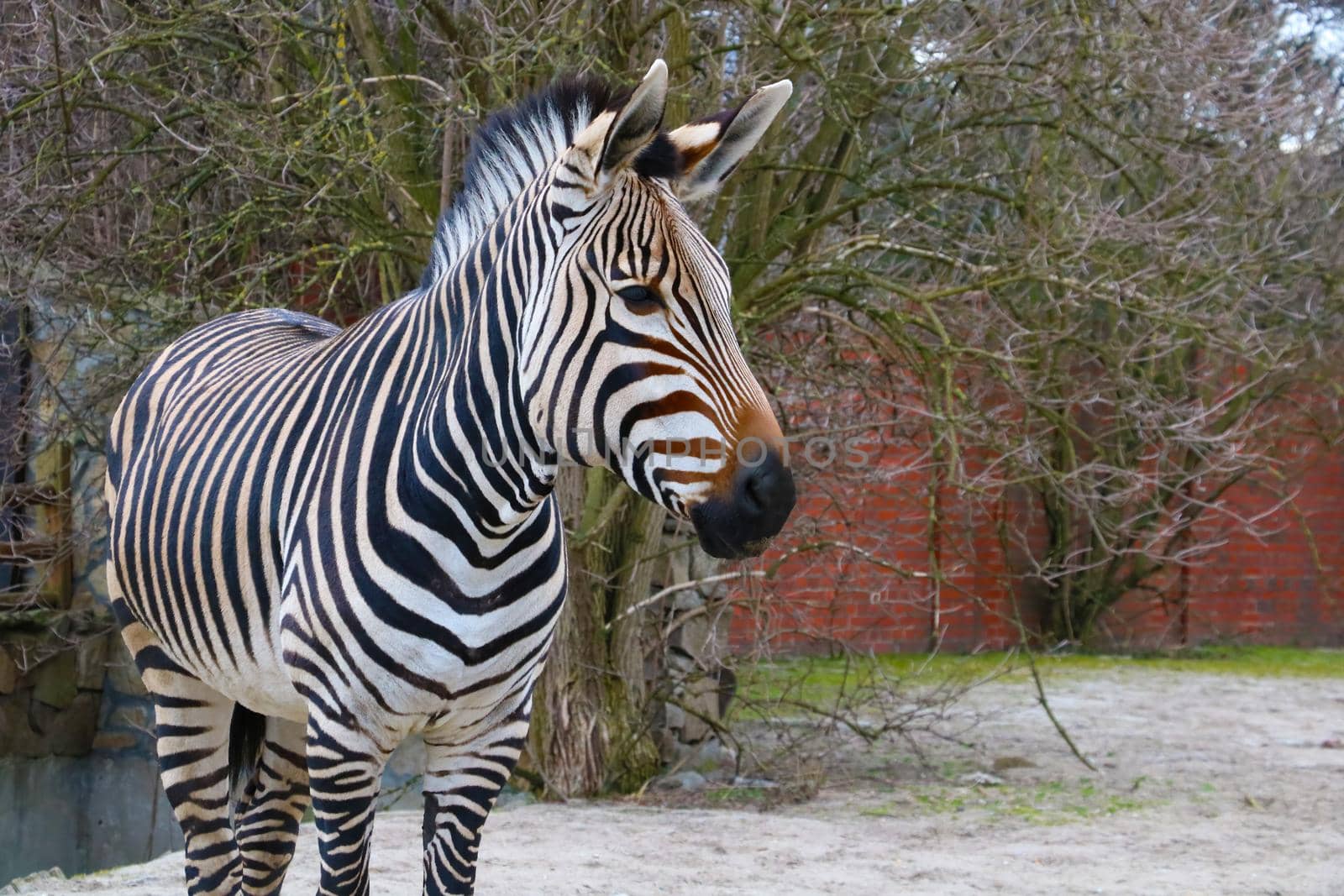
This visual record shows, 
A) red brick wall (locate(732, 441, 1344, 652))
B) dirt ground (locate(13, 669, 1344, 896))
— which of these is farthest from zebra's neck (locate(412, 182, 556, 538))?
red brick wall (locate(732, 441, 1344, 652))

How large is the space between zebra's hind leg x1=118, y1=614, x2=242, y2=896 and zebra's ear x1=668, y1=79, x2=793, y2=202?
1.93 meters

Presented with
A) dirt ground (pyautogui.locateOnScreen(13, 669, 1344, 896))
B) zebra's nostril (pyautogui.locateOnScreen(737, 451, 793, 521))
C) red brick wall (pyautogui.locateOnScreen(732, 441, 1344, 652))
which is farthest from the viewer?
red brick wall (pyautogui.locateOnScreen(732, 441, 1344, 652))

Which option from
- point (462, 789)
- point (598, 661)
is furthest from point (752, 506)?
point (598, 661)

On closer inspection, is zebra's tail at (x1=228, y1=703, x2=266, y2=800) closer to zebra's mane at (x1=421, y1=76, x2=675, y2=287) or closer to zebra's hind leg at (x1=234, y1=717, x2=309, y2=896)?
zebra's hind leg at (x1=234, y1=717, x2=309, y2=896)

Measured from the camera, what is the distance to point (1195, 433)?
6.25 meters

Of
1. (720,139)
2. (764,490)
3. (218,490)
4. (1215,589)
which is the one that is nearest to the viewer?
(764,490)

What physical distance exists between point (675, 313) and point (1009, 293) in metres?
5.35

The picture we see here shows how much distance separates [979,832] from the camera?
6.00m

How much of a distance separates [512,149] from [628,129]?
2.04 feet

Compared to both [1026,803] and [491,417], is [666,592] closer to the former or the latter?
[1026,803]

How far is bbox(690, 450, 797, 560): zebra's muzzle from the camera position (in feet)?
7.61

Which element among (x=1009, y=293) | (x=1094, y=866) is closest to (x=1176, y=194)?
(x=1009, y=293)

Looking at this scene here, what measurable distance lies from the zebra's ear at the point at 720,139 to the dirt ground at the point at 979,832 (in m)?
2.86

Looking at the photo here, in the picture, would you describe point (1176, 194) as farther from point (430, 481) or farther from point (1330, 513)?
point (1330, 513)
